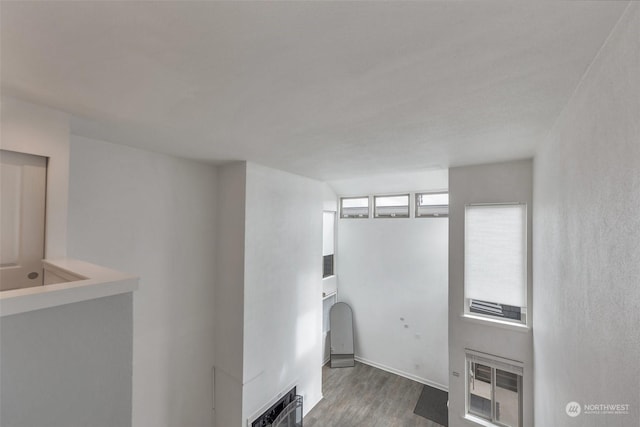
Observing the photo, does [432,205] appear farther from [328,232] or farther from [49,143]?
[49,143]

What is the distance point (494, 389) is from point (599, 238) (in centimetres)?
378

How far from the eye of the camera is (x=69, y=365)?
1.00m

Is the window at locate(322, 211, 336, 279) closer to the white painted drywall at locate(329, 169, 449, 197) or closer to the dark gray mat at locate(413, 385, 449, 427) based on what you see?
the white painted drywall at locate(329, 169, 449, 197)

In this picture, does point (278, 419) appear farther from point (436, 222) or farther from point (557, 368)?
point (436, 222)

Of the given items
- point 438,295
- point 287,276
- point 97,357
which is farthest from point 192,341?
point 438,295

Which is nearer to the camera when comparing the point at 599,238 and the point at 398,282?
the point at 599,238

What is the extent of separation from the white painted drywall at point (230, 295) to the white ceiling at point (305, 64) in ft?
4.78

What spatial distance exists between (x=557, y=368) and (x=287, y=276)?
358cm

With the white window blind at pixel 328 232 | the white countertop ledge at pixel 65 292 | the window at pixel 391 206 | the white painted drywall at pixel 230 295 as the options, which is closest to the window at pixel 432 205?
the window at pixel 391 206

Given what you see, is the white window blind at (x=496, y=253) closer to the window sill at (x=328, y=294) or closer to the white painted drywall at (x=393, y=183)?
the white painted drywall at (x=393, y=183)

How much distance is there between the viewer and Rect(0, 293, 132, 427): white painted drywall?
34.6 inches

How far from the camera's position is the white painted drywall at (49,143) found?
1931 millimetres

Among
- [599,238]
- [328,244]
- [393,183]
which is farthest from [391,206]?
[599,238]

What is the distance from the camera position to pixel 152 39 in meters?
1.28
